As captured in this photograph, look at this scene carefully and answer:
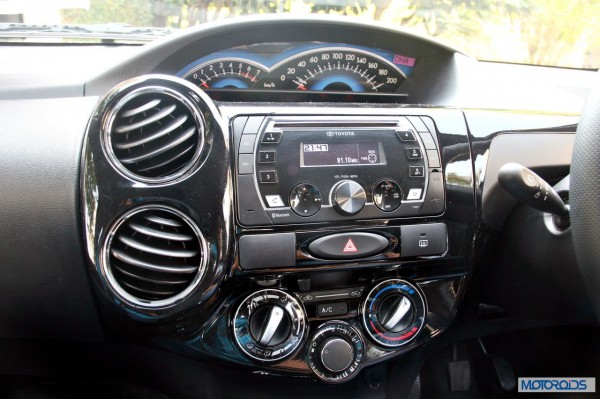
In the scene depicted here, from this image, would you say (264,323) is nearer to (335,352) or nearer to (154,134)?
(335,352)

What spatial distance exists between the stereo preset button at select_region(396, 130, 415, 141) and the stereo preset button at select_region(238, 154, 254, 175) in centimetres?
38

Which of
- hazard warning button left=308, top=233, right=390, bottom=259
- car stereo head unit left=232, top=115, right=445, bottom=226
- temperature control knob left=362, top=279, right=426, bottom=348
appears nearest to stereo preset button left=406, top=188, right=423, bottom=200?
car stereo head unit left=232, top=115, right=445, bottom=226

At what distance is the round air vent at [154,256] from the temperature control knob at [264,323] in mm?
202

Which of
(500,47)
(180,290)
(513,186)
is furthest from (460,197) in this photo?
(500,47)

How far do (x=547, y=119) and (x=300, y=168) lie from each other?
0.74 metres

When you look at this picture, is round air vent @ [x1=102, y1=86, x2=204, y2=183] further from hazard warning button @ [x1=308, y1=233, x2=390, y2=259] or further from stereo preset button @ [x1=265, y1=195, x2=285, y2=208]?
hazard warning button @ [x1=308, y1=233, x2=390, y2=259]

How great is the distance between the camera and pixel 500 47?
2.16m

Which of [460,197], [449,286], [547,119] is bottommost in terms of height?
[449,286]

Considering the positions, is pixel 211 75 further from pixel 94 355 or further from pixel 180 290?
pixel 94 355

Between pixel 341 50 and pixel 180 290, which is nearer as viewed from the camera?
pixel 180 290

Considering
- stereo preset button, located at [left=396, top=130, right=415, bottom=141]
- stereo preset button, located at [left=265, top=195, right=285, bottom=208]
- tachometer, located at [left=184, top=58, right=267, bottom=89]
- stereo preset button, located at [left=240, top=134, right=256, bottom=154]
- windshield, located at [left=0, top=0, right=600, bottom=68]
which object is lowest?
stereo preset button, located at [left=265, top=195, right=285, bottom=208]

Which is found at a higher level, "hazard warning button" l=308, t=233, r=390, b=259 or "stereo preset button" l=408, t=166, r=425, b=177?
"stereo preset button" l=408, t=166, r=425, b=177

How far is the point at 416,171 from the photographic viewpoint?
1486 millimetres

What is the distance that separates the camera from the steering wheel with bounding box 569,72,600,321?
3.88ft
